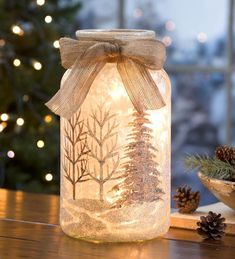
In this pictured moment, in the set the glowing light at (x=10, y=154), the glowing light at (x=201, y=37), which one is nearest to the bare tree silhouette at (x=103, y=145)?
the glowing light at (x=10, y=154)

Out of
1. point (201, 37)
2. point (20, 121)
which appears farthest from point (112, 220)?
point (201, 37)

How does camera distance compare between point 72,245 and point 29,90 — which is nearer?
point 72,245

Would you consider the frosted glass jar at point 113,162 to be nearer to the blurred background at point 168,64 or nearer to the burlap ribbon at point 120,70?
the burlap ribbon at point 120,70

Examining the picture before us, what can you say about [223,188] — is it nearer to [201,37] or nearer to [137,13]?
[201,37]

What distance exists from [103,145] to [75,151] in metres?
0.05

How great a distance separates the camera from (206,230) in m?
1.25

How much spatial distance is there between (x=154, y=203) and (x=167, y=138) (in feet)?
0.32

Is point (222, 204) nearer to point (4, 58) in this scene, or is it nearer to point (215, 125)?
point (4, 58)

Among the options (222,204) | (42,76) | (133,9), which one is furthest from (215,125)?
(222,204)

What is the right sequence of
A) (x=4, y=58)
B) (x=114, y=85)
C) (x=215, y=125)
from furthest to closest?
(x=215, y=125) → (x=4, y=58) → (x=114, y=85)

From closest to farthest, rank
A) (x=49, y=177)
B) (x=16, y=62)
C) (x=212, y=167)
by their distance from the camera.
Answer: (x=212, y=167)
(x=49, y=177)
(x=16, y=62)

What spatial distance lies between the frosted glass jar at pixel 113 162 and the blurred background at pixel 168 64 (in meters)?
1.99

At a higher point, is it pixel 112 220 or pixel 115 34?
pixel 115 34

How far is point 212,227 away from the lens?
4.10 feet
